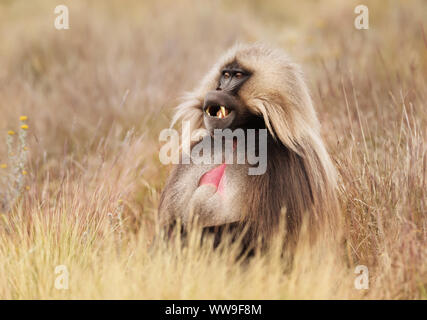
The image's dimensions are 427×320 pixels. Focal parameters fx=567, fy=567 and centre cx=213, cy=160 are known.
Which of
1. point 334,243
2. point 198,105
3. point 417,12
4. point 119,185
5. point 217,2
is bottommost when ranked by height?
point 334,243

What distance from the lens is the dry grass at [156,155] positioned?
2.69 meters

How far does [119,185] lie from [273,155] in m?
1.39

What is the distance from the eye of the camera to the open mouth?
3127 mm

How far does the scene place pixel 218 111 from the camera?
3.17m

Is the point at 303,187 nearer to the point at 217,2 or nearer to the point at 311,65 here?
the point at 311,65

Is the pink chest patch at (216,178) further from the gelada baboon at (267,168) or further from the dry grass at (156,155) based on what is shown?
the dry grass at (156,155)

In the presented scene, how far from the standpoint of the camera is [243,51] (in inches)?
130

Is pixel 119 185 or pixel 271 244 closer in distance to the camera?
pixel 271 244

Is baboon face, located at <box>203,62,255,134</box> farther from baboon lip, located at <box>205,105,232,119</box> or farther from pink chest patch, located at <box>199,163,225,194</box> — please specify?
pink chest patch, located at <box>199,163,225,194</box>

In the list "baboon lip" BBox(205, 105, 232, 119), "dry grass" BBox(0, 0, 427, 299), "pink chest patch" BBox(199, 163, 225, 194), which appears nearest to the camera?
"dry grass" BBox(0, 0, 427, 299)

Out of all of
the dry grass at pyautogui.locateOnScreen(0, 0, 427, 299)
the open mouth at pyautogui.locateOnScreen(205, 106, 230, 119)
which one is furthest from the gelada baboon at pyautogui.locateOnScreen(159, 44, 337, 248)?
the dry grass at pyautogui.locateOnScreen(0, 0, 427, 299)

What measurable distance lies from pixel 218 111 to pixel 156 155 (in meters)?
1.68

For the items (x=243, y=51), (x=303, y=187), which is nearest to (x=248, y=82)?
(x=243, y=51)

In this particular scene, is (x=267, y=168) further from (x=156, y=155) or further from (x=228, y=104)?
(x=156, y=155)
